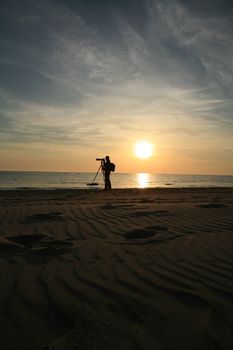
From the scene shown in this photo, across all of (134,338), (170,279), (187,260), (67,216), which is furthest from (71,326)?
(67,216)

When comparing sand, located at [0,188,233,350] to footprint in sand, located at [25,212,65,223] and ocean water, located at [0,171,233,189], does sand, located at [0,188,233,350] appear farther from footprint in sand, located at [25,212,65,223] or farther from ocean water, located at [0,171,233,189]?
ocean water, located at [0,171,233,189]

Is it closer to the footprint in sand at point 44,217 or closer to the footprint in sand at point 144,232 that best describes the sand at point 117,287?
the footprint in sand at point 144,232

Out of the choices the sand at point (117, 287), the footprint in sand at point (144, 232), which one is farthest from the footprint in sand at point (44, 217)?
the footprint in sand at point (144, 232)

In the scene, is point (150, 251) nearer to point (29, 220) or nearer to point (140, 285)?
point (140, 285)

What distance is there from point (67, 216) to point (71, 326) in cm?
548

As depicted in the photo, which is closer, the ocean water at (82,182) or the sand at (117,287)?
the sand at (117,287)

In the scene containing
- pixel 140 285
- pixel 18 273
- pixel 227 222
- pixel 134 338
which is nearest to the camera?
pixel 134 338

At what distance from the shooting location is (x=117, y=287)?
3471mm

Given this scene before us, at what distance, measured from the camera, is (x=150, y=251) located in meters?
4.81

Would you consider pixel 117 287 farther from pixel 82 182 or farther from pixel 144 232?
pixel 82 182

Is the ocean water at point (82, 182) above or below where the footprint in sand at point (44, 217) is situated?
below

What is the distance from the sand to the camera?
2.53 m

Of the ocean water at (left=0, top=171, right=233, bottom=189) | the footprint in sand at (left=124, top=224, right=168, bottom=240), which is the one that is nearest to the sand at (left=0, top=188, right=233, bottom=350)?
the footprint in sand at (left=124, top=224, right=168, bottom=240)

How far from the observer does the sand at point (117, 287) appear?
253 centimetres
